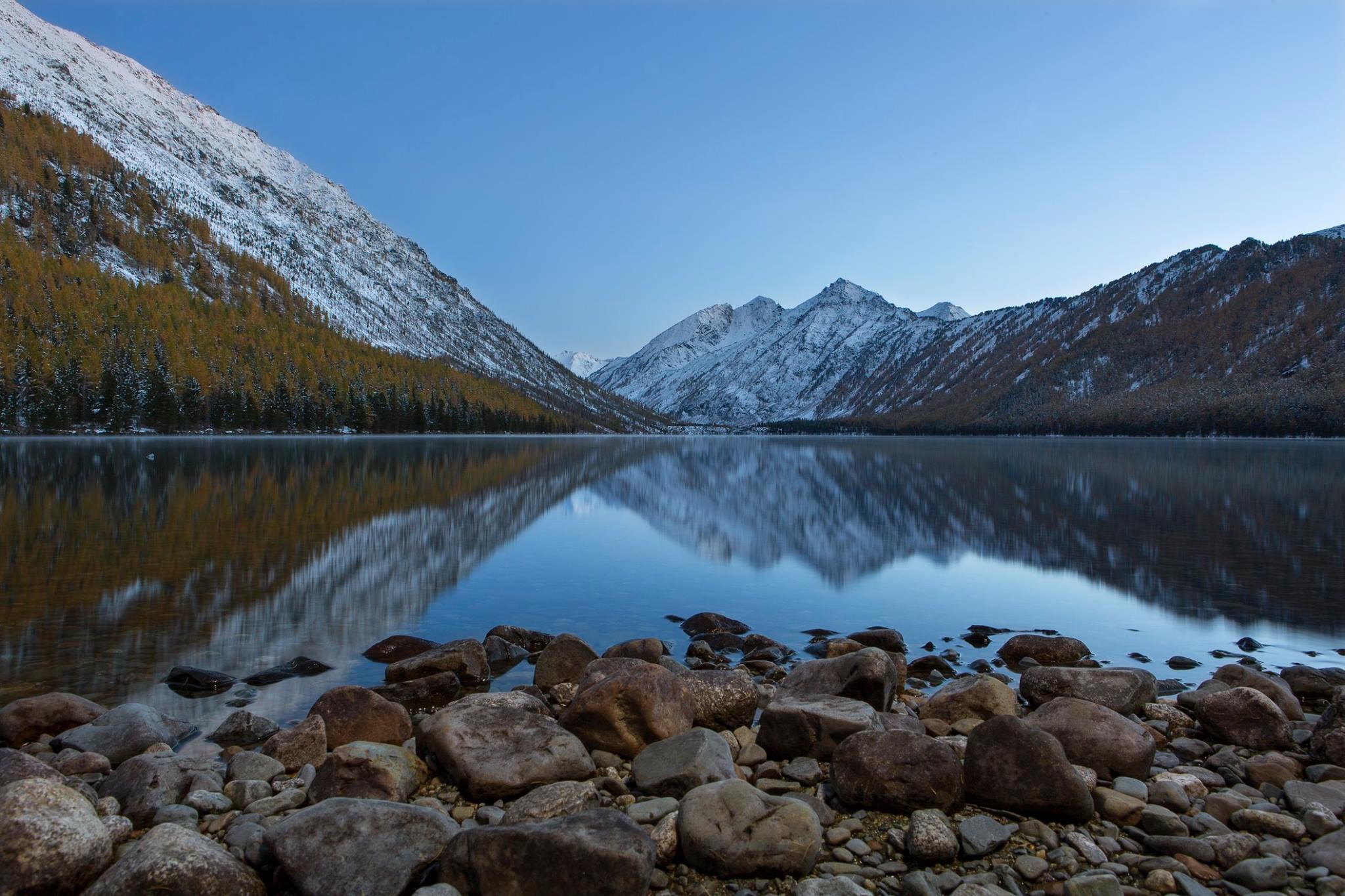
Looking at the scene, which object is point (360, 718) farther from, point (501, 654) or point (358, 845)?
point (501, 654)

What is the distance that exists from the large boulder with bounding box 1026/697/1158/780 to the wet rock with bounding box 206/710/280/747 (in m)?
10.4

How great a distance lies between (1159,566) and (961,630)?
11.1 meters

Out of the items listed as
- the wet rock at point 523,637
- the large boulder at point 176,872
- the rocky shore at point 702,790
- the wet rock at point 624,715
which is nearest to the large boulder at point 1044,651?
the rocky shore at point 702,790

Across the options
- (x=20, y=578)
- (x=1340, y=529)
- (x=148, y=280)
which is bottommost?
(x=20, y=578)

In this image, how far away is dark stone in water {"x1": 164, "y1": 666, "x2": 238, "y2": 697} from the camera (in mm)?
12602

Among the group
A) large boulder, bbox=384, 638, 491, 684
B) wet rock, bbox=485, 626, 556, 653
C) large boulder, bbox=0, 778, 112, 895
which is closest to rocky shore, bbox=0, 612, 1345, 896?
large boulder, bbox=0, 778, 112, 895

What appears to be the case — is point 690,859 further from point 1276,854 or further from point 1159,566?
point 1159,566

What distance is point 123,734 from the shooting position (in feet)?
32.8

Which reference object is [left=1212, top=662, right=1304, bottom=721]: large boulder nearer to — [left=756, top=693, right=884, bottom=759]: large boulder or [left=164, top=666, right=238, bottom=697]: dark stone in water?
[left=756, top=693, right=884, bottom=759]: large boulder

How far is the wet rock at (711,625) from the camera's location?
17828mm

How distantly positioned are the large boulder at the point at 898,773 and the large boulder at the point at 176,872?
19.4 feet

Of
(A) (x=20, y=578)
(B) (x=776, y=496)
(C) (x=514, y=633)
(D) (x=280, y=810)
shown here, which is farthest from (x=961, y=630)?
(B) (x=776, y=496)

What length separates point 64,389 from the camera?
4449 inches

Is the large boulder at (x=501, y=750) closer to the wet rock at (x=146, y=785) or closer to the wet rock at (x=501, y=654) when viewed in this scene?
the wet rock at (x=146, y=785)
